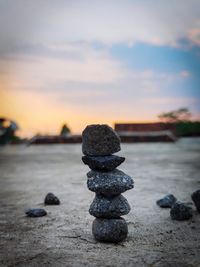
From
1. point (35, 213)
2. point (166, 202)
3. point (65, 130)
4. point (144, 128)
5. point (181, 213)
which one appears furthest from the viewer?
point (65, 130)

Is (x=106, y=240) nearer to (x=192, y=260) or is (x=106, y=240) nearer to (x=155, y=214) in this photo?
(x=192, y=260)

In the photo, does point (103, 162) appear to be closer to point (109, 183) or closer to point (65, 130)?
point (109, 183)

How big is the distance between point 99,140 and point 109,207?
0.85 metres

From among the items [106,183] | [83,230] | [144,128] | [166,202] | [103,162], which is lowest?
[83,230]

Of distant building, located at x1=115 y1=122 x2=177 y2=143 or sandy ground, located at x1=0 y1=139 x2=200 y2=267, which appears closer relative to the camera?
sandy ground, located at x1=0 y1=139 x2=200 y2=267

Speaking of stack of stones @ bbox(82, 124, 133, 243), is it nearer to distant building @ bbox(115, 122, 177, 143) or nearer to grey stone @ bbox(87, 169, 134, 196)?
grey stone @ bbox(87, 169, 134, 196)

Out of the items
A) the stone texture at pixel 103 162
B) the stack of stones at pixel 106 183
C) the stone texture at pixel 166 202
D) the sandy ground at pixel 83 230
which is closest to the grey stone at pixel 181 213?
the sandy ground at pixel 83 230

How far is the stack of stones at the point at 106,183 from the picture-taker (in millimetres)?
4750

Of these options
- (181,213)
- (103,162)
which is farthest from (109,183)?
(181,213)

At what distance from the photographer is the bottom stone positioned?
471 cm

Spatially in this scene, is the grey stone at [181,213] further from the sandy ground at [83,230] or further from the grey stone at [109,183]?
the grey stone at [109,183]

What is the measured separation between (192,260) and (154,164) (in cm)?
943

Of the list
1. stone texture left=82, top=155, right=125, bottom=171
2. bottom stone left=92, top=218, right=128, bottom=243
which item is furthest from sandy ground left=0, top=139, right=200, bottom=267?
stone texture left=82, top=155, right=125, bottom=171

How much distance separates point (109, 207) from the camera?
4816 mm
